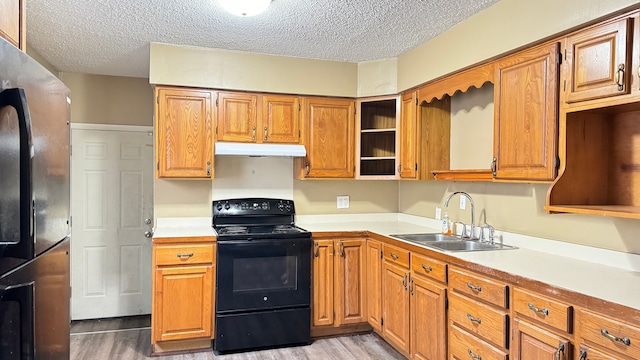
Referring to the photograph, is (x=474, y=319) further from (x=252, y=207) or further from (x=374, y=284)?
(x=252, y=207)

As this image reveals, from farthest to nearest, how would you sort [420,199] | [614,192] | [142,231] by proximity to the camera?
1. [142,231]
2. [420,199]
3. [614,192]

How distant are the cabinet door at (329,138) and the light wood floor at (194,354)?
140cm

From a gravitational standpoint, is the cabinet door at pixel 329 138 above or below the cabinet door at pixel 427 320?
above

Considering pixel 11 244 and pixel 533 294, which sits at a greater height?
pixel 11 244

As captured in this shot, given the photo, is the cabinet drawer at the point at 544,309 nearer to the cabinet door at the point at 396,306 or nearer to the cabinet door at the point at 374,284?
the cabinet door at the point at 396,306

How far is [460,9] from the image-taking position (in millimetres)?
2645

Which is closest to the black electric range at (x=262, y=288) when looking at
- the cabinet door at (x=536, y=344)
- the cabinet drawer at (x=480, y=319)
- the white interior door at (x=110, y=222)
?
the white interior door at (x=110, y=222)

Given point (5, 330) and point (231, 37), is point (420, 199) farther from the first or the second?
point (5, 330)

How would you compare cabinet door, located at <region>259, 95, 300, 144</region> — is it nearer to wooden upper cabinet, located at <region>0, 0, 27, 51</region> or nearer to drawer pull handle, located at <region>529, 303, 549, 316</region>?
wooden upper cabinet, located at <region>0, 0, 27, 51</region>

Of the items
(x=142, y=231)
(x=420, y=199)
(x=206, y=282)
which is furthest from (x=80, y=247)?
(x=420, y=199)

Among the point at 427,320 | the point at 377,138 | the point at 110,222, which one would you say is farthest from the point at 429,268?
the point at 110,222

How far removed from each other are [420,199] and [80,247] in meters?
3.21

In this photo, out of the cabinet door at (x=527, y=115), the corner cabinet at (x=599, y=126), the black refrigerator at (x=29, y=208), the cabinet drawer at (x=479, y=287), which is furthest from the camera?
the cabinet door at (x=527, y=115)

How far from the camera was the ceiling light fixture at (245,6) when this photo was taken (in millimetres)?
2395
